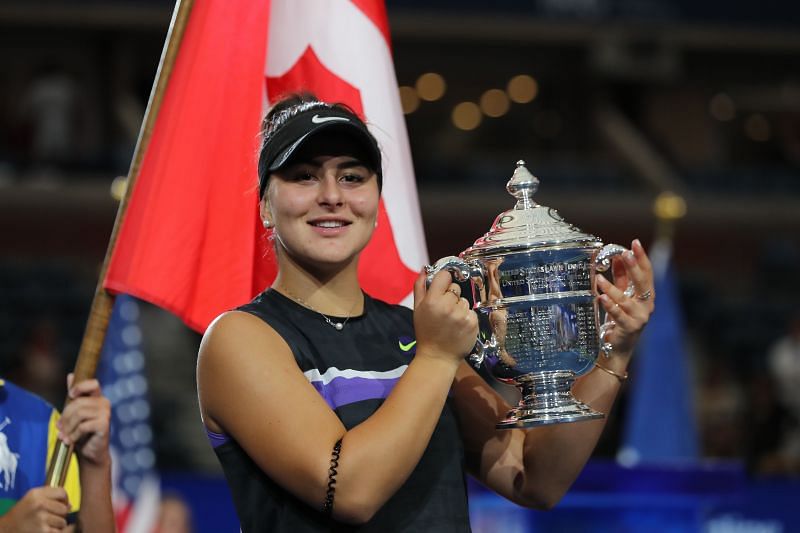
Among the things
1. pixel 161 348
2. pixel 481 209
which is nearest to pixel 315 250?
pixel 161 348

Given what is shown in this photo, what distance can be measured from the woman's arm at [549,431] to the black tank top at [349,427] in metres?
0.10

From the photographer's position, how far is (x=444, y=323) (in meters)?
1.47

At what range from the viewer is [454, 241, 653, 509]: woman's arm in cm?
169

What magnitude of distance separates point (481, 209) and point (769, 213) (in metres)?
2.56

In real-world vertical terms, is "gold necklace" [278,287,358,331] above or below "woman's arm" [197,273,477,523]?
above

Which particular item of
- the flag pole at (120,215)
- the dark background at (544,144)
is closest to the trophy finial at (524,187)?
the flag pole at (120,215)

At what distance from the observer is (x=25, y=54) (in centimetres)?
1107

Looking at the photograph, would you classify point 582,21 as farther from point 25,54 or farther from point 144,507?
point 144,507

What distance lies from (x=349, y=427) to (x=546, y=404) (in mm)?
258

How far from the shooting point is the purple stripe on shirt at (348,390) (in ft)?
5.02

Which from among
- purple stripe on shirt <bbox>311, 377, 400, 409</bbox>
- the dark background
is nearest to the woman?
purple stripe on shirt <bbox>311, 377, 400, 409</bbox>

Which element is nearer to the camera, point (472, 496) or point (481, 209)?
point (472, 496)

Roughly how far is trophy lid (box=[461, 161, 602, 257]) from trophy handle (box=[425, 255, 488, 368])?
0.12 ft

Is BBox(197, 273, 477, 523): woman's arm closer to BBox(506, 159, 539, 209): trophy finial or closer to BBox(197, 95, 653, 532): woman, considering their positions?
BBox(197, 95, 653, 532): woman
